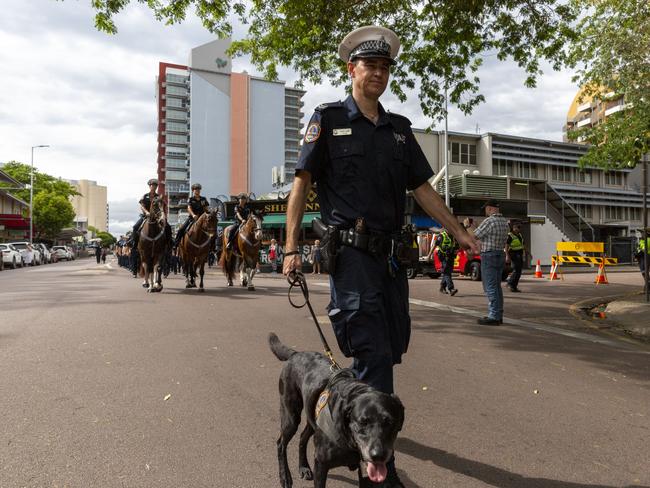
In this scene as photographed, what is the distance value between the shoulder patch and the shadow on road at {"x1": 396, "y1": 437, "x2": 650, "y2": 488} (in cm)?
188

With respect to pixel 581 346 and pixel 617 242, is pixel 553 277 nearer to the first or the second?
pixel 581 346

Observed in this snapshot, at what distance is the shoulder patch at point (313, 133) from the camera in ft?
8.98

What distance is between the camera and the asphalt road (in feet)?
9.26

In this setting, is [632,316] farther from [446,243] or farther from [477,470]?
[477,470]

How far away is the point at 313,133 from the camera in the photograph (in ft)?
9.02

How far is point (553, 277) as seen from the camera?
69.8 feet

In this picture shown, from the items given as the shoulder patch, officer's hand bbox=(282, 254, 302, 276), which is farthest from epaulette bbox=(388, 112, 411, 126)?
officer's hand bbox=(282, 254, 302, 276)

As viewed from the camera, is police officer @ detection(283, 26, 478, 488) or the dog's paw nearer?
police officer @ detection(283, 26, 478, 488)

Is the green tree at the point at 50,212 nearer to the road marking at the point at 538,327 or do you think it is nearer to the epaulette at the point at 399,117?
the road marking at the point at 538,327

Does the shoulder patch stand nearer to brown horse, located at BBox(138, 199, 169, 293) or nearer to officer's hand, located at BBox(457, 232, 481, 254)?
officer's hand, located at BBox(457, 232, 481, 254)

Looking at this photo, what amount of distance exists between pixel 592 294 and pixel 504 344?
9220 millimetres

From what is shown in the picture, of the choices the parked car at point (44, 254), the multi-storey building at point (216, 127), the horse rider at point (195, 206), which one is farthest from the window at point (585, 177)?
the multi-storey building at point (216, 127)

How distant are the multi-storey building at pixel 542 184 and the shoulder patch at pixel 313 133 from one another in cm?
3238

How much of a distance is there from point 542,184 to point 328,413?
42.1 m
